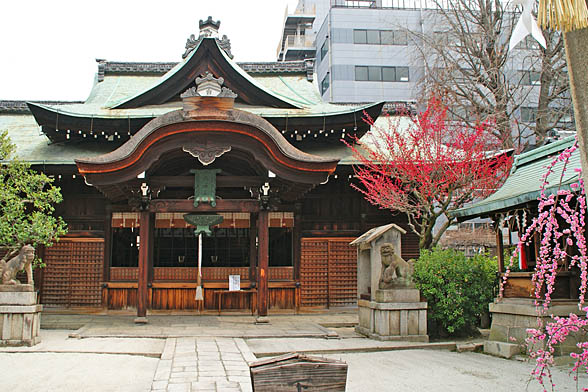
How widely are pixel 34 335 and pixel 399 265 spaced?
712 centimetres

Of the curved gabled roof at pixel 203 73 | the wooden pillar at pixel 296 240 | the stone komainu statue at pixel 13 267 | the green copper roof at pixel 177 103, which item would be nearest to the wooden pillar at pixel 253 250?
the wooden pillar at pixel 296 240

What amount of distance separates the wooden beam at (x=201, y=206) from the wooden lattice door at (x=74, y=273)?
3405 mm

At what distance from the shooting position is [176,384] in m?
6.27

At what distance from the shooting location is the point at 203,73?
50.8 feet

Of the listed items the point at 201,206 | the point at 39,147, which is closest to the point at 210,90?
Answer: the point at 201,206

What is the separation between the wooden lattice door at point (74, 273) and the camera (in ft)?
47.2

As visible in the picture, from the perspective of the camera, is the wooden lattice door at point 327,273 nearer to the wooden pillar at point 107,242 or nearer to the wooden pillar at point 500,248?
the wooden pillar at point 500,248

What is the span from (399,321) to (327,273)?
4.69 metres

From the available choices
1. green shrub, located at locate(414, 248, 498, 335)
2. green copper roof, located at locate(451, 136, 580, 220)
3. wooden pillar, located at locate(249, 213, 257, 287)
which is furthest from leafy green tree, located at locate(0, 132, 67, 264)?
green copper roof, located at locate(451, 136, 580, 220)

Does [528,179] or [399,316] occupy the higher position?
[528,179]

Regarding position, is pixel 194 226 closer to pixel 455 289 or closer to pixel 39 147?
pixel 39 147

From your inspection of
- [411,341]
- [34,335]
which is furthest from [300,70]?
[34,335]

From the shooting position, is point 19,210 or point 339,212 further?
point 339,212

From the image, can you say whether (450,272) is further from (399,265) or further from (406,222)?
(406,222)
